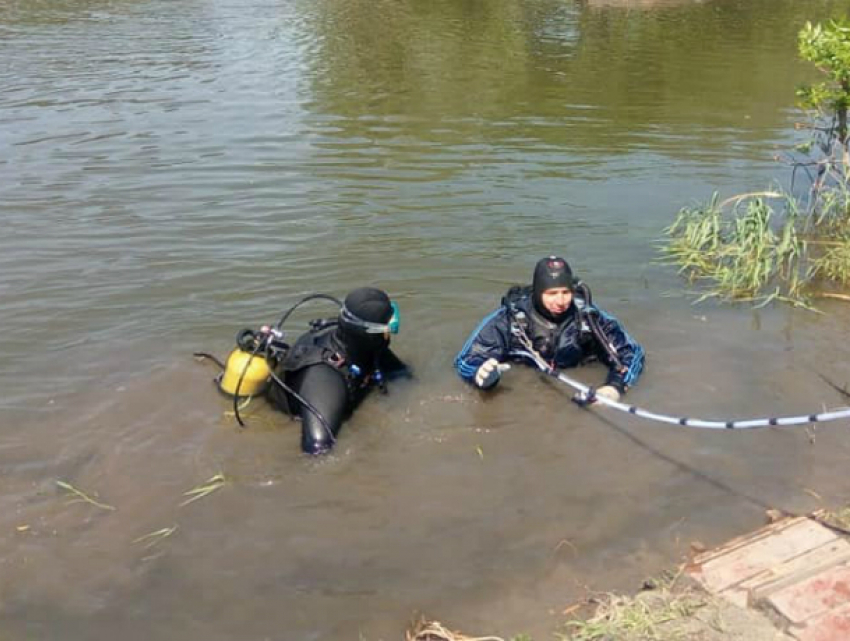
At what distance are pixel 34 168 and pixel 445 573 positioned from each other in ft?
29.7

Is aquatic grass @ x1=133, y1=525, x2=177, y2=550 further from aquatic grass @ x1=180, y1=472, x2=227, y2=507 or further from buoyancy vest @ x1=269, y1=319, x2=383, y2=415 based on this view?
buoyancy vest @ x1=269, y1=319, x2=383, y2=415

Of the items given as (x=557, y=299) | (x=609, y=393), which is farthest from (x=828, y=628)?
(x=557, y=299)

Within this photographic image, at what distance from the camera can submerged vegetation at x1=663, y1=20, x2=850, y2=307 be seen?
800 cm

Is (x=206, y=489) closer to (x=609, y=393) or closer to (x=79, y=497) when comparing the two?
(x=79, y=497)

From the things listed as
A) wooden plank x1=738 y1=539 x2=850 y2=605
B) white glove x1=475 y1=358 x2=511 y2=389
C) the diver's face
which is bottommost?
white glove x1=475 y1=358 x2=511 y2=389

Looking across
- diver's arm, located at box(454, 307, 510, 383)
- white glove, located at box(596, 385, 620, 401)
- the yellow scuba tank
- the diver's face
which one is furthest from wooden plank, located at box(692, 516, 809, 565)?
the yellow scuba tank

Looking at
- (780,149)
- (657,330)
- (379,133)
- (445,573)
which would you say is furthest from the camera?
(379,133)

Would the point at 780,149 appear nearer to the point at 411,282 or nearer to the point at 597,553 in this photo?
the point at 411,282

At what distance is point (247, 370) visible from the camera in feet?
19.2

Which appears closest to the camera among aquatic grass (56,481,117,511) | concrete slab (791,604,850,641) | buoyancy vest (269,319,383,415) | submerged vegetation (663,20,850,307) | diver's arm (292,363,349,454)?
concrete slab (791,604,850,641)

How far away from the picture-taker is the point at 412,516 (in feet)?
16.4

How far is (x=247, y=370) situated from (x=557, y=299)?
2131 millimetres

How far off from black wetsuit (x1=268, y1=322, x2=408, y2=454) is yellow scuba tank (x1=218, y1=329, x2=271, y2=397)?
0.35 feet

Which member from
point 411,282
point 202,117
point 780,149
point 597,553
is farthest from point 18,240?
point 780,149
